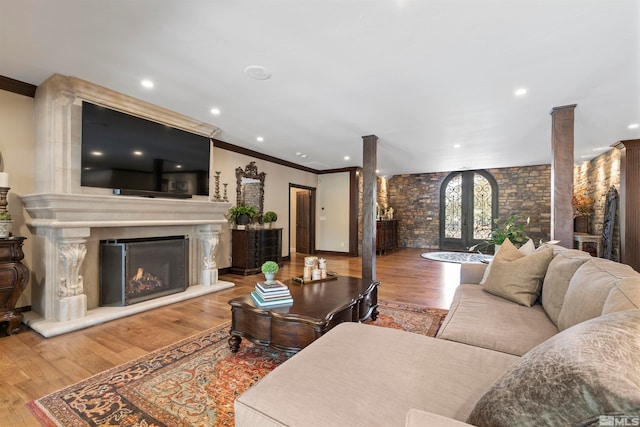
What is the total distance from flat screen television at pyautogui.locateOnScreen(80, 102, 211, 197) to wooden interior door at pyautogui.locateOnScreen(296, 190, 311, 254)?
416cm

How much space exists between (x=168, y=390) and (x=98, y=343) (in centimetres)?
111

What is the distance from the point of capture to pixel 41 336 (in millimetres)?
2492

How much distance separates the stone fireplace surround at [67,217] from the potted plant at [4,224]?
0.63 ft

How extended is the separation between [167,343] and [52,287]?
1399 millimetres

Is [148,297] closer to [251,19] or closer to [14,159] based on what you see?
[14,159]

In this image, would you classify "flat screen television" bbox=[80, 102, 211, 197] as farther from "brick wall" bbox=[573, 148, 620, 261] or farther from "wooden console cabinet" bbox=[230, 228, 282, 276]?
"brick wall" bbox=[573, 148, 620, 261]

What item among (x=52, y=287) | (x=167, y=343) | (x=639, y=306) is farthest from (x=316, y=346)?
(x=52, y=287)

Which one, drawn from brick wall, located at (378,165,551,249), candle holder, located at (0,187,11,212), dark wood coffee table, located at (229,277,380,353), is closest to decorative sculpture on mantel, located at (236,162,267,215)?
candle holder, located at (0,187,11,212)

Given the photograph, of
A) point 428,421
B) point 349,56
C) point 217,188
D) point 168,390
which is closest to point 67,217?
point 168,390

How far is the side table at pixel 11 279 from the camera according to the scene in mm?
2449

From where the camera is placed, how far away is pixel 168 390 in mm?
1735

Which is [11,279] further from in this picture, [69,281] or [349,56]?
[349,56]

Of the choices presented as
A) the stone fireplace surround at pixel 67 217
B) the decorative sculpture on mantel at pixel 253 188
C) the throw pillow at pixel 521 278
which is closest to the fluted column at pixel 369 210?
the throw pillow at pixel 521 278

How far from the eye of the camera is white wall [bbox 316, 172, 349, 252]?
24.9ft
